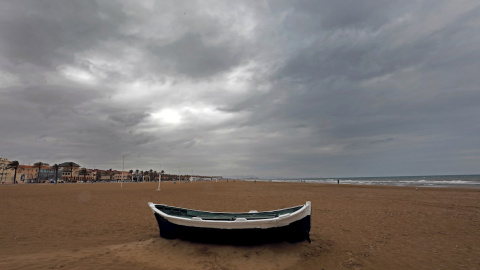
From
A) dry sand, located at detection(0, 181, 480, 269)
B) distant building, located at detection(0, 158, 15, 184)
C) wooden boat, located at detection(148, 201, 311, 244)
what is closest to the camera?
dry sand, located at detection(0, 181, 480, 269)

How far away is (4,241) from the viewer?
9.02 metres

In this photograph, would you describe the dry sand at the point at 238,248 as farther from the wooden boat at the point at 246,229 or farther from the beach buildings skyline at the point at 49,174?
the beach buildings skyline at the point at 49,174

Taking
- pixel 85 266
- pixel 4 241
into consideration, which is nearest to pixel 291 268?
pixel 85 266

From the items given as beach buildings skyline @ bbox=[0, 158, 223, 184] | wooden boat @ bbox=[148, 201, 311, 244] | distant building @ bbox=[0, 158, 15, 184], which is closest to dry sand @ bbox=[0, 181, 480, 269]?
wooden boat @ bbox=[148, 201, 311, 244]

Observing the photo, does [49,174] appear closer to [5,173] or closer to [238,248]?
[5,173]

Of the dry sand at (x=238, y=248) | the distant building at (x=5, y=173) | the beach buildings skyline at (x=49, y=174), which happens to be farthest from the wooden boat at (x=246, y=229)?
the distant building at (x=5, y=173)

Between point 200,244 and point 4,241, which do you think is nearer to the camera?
point 200,244

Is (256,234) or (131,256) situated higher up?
(256,234)

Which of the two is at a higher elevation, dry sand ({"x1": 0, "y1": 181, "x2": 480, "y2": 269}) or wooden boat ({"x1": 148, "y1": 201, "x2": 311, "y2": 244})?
A: wooden boat ({"x1": 148, "y1": 201, "x2": 311, "y2": 244})

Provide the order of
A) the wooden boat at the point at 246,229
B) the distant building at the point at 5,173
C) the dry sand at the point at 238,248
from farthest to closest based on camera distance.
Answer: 1. the distant building at the point at 5,173
2. the wooden boat at the point at 246,229
3. the dry sand at the point at 238,248

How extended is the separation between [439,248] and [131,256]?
1069 cm

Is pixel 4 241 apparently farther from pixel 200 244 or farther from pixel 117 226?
pixel 200 244

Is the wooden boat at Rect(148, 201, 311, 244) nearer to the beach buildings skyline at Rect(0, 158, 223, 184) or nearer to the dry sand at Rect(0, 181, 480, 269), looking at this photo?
the dry sand at Rect(0, 181, 480, 269)

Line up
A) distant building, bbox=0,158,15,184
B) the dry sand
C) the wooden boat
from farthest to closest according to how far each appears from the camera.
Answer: distant building, bbox=0,158,15,184, the wooden boat, the dry sand
